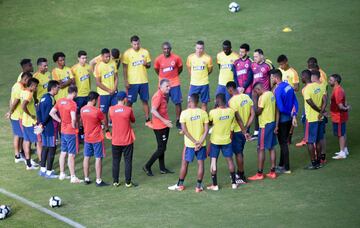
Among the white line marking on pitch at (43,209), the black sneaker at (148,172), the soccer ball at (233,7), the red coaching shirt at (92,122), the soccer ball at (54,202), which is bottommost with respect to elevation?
the white line marking on pitch at (43,209)

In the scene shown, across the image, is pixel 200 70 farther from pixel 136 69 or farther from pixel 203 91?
pixel 136 69

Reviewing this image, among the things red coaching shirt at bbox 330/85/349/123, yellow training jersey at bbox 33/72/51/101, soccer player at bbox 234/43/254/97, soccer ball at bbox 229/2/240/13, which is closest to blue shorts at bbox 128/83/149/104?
yellow training jersey at bbox 33/72/51/101

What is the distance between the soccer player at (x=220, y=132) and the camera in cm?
1575

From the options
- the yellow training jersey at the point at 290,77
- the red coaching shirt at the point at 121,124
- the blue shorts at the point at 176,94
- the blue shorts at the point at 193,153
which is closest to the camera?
the blue shorts at the point at 193,153

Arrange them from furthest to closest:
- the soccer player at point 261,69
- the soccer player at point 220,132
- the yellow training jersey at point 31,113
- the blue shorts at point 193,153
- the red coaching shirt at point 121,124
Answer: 1. the soccer player at point 261,69
2. the yellow training jersey at point 31,113
3. the red coaching shirt at point 121,124
4. the blue shorts at point 193,153
5. the soccer player at point 220,132

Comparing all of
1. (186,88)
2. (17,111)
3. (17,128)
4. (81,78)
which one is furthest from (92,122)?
(186,88)

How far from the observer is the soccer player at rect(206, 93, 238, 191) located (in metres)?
15.8

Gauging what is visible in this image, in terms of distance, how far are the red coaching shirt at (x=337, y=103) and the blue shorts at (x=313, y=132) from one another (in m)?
0.80

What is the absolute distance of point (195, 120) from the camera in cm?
1566

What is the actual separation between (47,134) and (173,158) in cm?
292

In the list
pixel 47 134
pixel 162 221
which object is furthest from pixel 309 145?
pixel 47 134

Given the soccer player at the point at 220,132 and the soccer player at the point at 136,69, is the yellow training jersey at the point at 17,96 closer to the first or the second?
the soccer player at the point at 136,69

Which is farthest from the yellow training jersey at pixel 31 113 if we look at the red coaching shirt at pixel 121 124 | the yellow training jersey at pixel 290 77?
the yellow training jersey at pixel 290 77

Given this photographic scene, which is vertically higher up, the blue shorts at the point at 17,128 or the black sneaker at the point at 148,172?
the blue shorts at the point at 17,128
